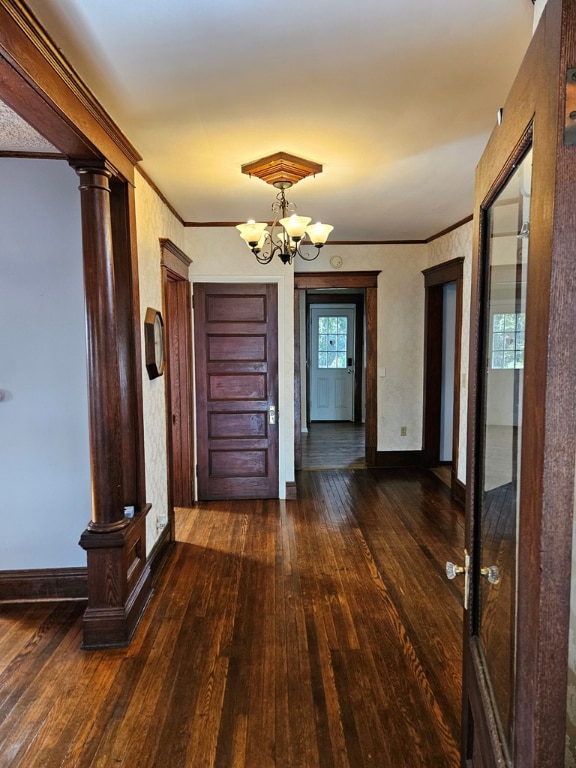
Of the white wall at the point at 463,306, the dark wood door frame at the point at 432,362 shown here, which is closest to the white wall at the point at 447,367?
the dark wood door frame at the point at 432,362

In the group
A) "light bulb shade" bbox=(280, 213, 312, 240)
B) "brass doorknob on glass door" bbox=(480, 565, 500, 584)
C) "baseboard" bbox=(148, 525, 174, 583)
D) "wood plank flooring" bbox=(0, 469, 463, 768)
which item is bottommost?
"wood plank flooring" bbox=(0, 469, 463, 768)

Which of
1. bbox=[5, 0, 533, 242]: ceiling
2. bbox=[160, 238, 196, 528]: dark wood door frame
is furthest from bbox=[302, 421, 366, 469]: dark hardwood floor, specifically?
bbox=[5, 0, 533, 242]: ceiling

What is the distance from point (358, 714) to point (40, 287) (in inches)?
105

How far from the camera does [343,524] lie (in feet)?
12.8

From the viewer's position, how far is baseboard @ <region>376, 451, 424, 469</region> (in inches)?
215

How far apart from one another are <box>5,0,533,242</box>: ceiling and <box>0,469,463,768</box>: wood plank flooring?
2546mm

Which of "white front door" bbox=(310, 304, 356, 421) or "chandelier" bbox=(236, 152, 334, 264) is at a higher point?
"chandelier" bbox=(236, 152, 334, 264)

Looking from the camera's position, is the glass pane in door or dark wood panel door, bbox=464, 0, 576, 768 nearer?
dark wood panel door, bbox=464, 0, 576, 768

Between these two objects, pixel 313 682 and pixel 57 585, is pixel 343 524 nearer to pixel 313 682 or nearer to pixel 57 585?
pixel 313 682

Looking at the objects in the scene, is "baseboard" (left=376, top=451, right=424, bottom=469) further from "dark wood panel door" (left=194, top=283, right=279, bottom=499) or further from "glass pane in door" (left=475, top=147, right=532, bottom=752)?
"glass pane in door" (left=475, top=147, right=532, bottom=752)

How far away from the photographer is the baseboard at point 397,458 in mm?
5465

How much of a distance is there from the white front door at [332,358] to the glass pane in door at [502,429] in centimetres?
728

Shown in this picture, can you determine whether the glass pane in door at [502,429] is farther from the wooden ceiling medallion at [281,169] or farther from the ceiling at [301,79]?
the wooden ceiling medallion at [281,169]

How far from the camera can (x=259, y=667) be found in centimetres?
220
